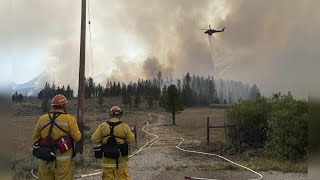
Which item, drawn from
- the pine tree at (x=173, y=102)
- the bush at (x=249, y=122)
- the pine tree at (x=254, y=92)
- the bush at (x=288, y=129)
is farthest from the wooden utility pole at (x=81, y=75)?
the bush at (x=288, y=129)

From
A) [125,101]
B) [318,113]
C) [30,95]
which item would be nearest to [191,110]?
[125,101]

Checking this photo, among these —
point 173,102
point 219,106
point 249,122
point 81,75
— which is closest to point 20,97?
point 81,75

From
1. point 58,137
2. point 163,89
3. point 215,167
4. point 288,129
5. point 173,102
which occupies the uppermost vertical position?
point 163,89

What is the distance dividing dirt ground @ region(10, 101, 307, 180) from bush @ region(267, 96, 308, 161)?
1.55 m

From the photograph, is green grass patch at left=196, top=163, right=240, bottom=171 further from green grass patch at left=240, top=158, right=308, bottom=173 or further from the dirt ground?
green grass patch at left=240, top=158, right=308, bottom=173

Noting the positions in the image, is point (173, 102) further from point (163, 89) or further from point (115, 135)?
point (115, 135)

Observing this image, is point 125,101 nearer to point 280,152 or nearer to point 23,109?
point 23,109

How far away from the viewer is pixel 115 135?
6305 mm

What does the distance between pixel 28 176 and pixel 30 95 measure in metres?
1.91

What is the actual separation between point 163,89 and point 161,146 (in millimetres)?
1745

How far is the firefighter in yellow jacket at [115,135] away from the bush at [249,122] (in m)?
6.36

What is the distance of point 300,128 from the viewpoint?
11.3 m

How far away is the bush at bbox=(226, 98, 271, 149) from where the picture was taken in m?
12.3

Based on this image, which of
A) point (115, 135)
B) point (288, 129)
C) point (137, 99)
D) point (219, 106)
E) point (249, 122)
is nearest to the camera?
point (115, 135)
